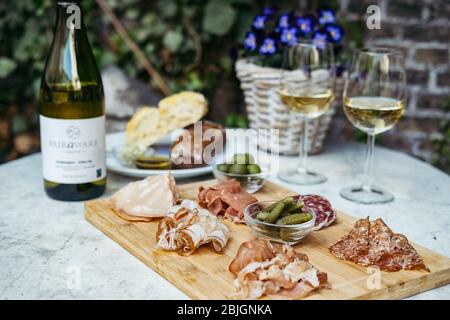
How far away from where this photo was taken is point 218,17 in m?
2.43

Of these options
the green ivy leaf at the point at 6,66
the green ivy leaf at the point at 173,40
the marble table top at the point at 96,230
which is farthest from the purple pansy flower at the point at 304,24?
the green ivy leaf at the point at 6,66

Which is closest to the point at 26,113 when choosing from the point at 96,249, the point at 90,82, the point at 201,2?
the point at 201,2

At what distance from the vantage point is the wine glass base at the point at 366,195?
1.44 meters

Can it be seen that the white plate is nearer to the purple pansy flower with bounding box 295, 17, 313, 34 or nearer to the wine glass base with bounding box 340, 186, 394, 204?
the wine glass base with bounding box 340, 186, 394, 204

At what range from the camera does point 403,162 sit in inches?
70.2

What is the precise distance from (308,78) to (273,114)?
0.23 m

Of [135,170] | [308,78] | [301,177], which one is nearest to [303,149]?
[301,177]

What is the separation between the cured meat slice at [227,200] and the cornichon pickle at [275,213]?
0.13 metres

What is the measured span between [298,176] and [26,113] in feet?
5.34

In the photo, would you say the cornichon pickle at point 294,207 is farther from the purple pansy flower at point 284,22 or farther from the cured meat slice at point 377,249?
the purple pansy flower at point 284,22

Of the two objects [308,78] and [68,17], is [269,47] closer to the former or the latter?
[308,78]

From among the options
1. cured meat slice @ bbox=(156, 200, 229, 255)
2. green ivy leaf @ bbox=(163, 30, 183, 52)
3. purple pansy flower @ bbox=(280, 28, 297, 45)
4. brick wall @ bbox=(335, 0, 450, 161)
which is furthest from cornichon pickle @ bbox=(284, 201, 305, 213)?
green ivy leaf @ bbox=(163, 30, 183, 52)
